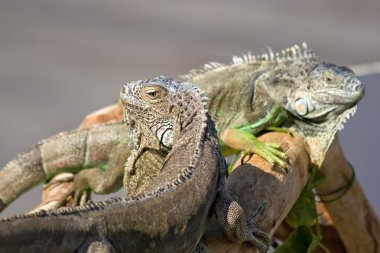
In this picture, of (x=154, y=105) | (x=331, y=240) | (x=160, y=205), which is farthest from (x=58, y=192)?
(x=160, y=205)

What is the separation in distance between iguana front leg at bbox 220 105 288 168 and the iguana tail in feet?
1.90

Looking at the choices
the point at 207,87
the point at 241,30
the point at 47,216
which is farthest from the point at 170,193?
the point at 241,30

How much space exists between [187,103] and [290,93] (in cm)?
112

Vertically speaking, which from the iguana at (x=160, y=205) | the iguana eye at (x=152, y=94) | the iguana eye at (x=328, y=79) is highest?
the iguana eye at (x=152, y=94)

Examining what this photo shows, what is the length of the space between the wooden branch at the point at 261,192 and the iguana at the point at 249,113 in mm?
156

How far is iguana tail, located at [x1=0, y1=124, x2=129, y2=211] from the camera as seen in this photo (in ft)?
13.2

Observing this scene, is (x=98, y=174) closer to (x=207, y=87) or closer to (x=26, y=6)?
(x=207, y=87)

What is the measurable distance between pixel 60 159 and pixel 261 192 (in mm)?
1437

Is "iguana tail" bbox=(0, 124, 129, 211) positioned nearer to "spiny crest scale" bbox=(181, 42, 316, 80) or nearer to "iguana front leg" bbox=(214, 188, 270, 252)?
"spiny crest scale" bbox=(181, 42, 316, 80)

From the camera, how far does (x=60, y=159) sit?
4.04 metres

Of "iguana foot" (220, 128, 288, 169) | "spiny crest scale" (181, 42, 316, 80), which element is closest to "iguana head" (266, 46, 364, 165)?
"spiny crest scale" (181, 42, 316, 80)

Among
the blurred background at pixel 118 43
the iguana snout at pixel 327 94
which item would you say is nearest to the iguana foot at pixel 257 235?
the iguana snout at pixel 327 94

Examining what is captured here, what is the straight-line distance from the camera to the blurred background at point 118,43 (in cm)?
747

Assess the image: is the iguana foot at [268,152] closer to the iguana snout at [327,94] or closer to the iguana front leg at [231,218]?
the iguana snout at [327,94]
